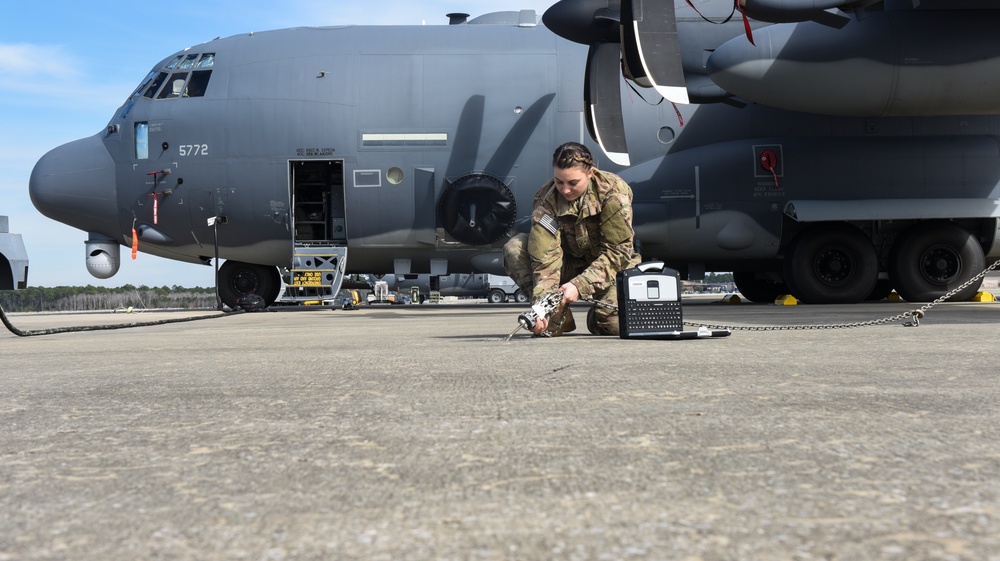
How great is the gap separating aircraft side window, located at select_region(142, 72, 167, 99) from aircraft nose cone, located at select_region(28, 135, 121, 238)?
100 cm

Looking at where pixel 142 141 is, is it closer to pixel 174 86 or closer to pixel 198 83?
pixel 174 86

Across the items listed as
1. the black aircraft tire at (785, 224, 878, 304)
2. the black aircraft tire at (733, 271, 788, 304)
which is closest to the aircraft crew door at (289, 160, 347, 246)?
the black aircraft tire at (785, 224, 878, 304)

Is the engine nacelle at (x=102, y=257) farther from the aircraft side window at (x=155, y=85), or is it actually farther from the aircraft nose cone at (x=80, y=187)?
the aircraft side window at (x=155, y=85)

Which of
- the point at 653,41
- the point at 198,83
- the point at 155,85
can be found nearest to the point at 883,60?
the point at 653,41

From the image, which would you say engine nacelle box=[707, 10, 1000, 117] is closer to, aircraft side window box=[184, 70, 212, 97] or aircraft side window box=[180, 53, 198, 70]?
aircraft side window box=[184, 70, 212, 97]

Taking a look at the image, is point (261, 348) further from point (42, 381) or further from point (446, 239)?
point (446, 239)

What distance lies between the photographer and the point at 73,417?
231cm

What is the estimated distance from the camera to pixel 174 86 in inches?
501

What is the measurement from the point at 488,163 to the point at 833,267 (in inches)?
199

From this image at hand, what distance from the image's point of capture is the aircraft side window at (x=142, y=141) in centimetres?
1261

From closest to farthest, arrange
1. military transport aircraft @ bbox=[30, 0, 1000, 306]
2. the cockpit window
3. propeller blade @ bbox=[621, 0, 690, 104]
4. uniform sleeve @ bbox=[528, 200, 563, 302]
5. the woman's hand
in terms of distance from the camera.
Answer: the woman's hand < uniform sleeve @ bbox=[528, 200, 563, 302] < propeller blade @ bbox=[621, 0, 690, 104] < military transport aircraft @ bbox=[30, 0, 1000, 306] < the cockpit window

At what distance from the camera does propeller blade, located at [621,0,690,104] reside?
8.39m

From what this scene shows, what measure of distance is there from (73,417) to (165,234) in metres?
11.3

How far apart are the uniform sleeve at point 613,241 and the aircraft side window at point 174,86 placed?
937 centimetres
